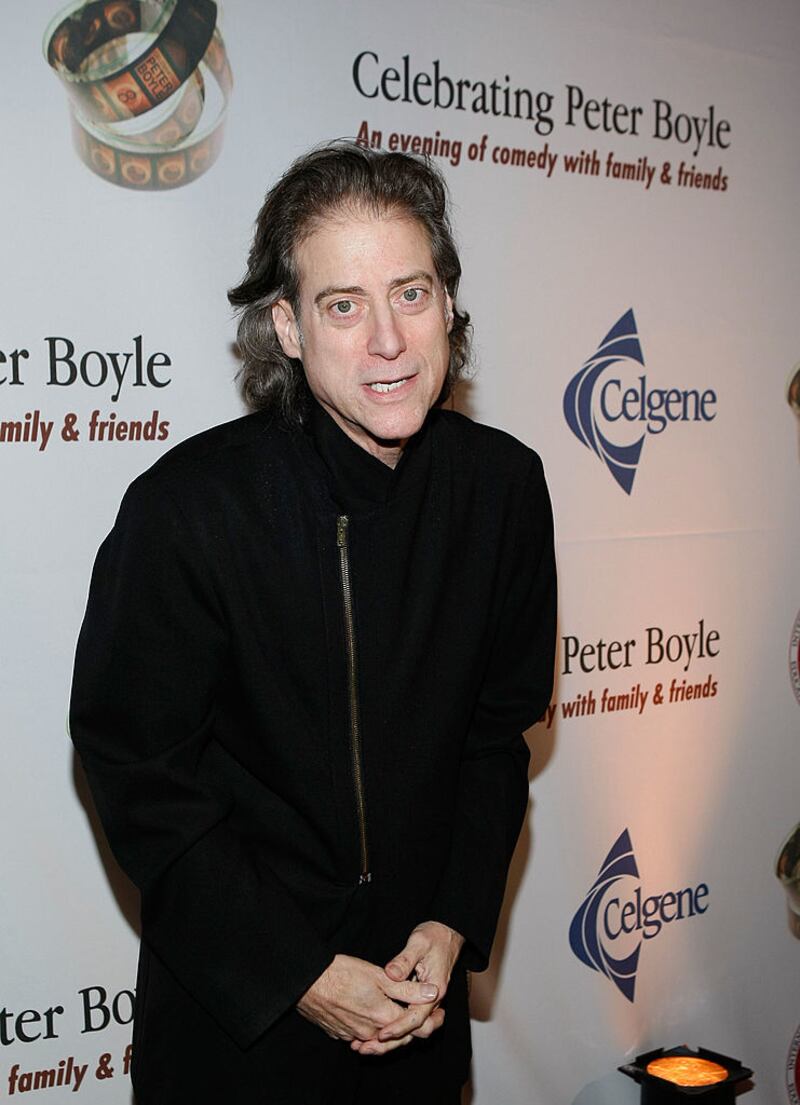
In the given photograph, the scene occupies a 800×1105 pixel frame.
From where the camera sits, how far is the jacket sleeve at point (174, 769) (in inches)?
51.9

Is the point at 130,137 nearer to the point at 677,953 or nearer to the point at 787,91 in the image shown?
the point at 787,91

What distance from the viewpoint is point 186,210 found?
1.86 m

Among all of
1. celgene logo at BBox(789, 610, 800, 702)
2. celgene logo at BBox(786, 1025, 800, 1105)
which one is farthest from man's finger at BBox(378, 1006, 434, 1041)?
celgene logo at BBox(786, 1025, 800, 1105)

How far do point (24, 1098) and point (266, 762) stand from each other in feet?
2.79

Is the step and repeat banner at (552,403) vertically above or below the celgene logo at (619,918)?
above

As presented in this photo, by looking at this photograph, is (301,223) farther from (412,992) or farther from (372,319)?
(412,992)

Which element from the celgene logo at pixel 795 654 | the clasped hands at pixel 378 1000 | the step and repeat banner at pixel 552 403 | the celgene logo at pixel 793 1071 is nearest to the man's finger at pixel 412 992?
the clasped hands at pixel 378 1000

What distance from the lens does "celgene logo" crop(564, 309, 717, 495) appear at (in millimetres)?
2273

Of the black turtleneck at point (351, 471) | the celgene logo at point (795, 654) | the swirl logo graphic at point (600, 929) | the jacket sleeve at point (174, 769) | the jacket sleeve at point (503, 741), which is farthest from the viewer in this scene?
the celgene logo at point (795, 654)

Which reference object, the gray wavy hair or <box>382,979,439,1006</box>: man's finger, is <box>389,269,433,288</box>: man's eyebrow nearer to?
the gray wavy hair

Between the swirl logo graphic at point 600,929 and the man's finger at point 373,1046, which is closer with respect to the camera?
the man's finger at point 373,1046

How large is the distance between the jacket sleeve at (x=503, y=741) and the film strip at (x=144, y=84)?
752 mm

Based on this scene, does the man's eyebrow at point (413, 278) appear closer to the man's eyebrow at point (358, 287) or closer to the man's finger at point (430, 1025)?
the man's eyebrow at point (358, 287)

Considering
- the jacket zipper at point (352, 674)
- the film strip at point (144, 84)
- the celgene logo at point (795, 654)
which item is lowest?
the celgene logo at point (795, 654)
